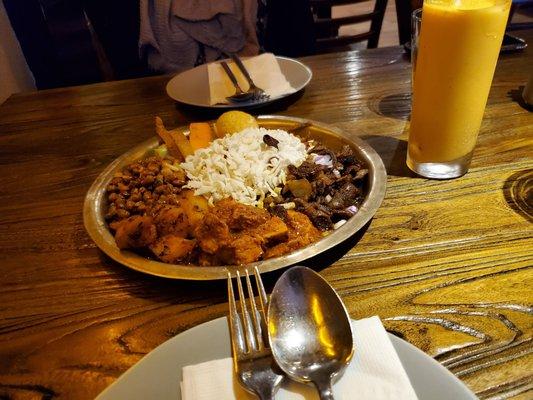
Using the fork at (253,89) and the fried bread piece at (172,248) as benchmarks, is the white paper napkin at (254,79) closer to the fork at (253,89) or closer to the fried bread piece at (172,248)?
the fork at (253,89)

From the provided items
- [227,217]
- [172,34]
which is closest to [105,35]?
[172,34]

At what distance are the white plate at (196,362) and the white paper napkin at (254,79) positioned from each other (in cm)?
110

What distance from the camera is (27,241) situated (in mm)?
995

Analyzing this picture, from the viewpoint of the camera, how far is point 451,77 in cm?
94

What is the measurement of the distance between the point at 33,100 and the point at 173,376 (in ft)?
5.28

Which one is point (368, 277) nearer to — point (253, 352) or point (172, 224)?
point (253, 352)

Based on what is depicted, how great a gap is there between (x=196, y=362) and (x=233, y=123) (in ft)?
2.75

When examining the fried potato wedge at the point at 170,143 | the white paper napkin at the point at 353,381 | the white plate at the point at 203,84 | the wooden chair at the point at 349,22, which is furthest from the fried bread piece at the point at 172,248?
the wooden chair at the point at 349,22

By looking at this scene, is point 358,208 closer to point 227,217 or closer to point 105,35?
point 227,217

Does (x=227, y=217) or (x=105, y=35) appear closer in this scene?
(x=227, y=217)

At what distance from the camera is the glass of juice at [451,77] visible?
874mm

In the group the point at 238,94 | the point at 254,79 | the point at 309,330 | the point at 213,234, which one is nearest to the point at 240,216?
the point at 213,234

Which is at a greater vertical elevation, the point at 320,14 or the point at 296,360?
the point at 296,360

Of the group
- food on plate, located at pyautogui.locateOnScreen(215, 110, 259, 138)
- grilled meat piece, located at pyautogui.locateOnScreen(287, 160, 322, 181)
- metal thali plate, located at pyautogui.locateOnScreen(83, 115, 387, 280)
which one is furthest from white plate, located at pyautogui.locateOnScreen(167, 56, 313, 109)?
grilled meat piece, located at pyautogui.locateOnScreen(287, 160, 322, 181)
